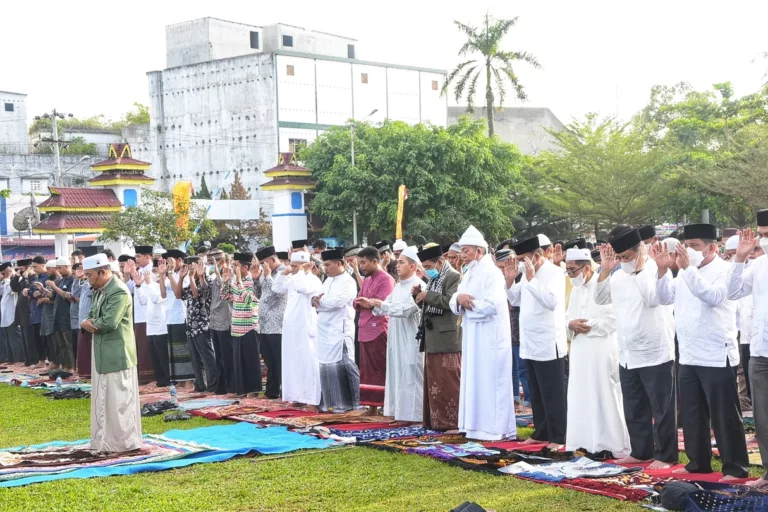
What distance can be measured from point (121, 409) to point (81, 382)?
643 centimetres

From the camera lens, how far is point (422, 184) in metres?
35.9

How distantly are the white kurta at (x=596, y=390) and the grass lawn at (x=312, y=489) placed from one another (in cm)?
111

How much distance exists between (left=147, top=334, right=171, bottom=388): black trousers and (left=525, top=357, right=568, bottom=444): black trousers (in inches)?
268

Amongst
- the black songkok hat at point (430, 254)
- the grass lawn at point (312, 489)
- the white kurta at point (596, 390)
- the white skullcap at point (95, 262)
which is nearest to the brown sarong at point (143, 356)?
the white skullcap at point (95, 262)

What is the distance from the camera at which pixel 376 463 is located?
7816 millimetres

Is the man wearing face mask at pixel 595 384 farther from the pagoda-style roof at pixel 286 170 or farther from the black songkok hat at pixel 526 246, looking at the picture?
the pagoda-style roof at pixel 286 170

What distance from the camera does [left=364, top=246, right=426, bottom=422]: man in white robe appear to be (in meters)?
9.91

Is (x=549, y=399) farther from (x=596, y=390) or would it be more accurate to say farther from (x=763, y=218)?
(x=763, y=218)

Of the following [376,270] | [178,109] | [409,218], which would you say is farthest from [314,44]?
[376,270]

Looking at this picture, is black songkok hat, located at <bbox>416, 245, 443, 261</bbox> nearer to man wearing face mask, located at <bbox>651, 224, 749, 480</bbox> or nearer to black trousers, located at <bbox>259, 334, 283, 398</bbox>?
black trousers, located at <bbox>259, 334, 283, 398</bbox>

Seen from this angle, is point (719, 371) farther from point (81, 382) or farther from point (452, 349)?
point (81, 382)

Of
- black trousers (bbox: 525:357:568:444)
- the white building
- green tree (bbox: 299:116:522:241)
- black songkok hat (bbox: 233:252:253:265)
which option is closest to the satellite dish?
the white building

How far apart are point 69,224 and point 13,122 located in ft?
101

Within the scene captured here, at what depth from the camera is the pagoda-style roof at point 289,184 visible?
3684cm
